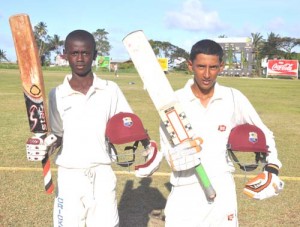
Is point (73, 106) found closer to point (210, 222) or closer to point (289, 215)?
point (210, 222)

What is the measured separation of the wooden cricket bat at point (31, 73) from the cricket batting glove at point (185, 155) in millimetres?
929

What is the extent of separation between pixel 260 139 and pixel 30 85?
5.41ft

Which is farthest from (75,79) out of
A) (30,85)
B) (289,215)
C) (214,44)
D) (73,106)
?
(289,215)

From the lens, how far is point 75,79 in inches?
111

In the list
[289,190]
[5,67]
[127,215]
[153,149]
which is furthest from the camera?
[5,67]

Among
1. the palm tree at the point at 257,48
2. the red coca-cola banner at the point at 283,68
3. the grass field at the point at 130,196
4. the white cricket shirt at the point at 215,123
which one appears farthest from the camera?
the palm tree at the point at 257,48

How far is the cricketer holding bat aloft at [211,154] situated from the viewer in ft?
8.41

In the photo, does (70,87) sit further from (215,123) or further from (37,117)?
(215,123)

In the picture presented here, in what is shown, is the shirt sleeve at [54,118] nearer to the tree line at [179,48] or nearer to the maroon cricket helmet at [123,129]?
the maroon cricket helmet at [123,129]

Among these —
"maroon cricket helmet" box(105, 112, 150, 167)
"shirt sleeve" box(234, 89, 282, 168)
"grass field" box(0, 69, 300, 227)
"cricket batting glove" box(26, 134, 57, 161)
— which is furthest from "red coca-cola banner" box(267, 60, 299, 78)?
"cricket batting glove" box(26, 134, 57, 161)

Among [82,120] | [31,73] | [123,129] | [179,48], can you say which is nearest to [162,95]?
[123,129]

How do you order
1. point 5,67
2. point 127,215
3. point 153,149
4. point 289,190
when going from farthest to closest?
point 5,67 → point 289,190 → point 127,215 → point 153,149

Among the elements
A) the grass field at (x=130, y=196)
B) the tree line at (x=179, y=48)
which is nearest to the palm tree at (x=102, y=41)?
the tree line at (x=179, y=48)

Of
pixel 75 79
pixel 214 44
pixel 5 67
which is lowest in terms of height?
pixel 5 67
